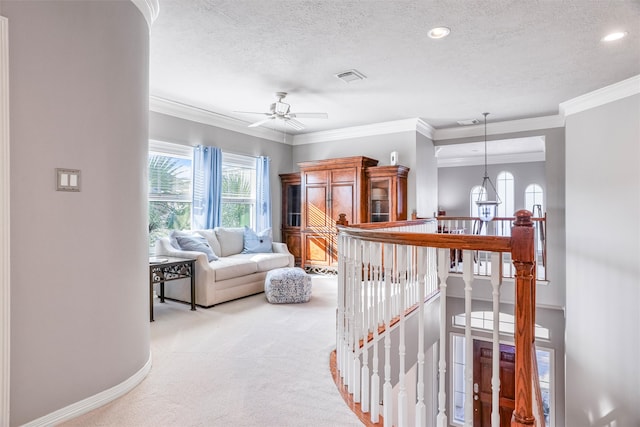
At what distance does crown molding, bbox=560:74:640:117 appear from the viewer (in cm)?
401

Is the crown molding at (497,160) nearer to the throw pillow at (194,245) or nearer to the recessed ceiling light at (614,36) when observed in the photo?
the recessed ceiling light at (614,36)

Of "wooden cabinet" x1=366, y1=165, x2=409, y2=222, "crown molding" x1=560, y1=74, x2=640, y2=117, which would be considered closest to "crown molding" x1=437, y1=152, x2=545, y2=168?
"crown molding" x1=560, y1=74, x2=640, y2=117

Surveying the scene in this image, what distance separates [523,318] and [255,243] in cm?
450

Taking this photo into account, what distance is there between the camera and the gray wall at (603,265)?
4.03m

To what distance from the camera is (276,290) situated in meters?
4.32

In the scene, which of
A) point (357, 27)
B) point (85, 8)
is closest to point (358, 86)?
point (357, 27)

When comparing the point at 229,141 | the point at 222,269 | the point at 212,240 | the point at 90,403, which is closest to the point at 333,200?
the point at 229,141

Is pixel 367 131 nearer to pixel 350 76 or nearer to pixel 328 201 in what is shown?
pixel 328 201

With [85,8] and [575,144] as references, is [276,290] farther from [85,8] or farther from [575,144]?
[575,144]

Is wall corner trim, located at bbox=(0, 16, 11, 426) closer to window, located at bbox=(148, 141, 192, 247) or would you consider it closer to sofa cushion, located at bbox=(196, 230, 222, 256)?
window, located at bbox=(148, 141, 192, 247)

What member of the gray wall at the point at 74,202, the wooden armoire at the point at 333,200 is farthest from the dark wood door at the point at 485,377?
the gray wall at the point at 74,202

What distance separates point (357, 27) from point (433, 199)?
176 inches

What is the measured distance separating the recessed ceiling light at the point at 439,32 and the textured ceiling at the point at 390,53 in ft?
0.20

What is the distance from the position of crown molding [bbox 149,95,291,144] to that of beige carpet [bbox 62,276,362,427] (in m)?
2.73
